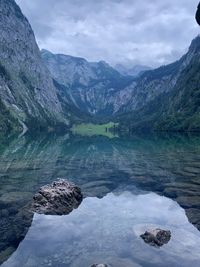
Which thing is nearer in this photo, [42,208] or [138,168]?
[42,208]

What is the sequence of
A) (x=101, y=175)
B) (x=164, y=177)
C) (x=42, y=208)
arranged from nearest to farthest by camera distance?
(x=42, y=208)
(x=164, y=177)
(x=101, y=175)

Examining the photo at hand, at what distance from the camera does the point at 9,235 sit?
2245 centimetres

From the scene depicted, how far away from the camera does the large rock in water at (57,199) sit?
2823 cm

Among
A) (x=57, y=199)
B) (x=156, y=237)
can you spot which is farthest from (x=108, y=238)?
(x=57, y=199)

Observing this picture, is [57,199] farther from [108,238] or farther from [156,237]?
[156,237]

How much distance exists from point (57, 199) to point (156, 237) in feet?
36.7

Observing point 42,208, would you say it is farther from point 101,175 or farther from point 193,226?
point 101,175

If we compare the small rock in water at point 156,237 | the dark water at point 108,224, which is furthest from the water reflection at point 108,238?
the small rock in water at point 156,237

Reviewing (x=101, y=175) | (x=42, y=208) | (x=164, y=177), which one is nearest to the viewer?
(x=42, y=208)

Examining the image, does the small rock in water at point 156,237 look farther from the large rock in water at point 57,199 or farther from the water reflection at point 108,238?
the large rock in water at point 57,199

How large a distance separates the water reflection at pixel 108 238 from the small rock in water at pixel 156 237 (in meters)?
0.35

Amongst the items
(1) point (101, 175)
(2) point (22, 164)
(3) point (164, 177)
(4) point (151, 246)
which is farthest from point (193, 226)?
(2) point (22, 164)

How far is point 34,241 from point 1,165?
41.5 metres

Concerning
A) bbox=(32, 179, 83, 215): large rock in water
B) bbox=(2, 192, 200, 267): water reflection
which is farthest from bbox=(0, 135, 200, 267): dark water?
bbox=(32, 179, 83, 215): large rock in water
